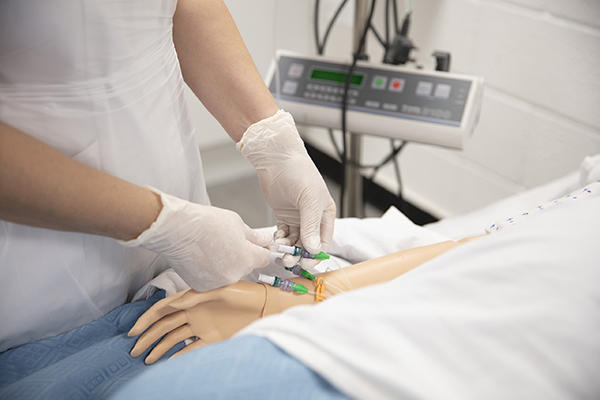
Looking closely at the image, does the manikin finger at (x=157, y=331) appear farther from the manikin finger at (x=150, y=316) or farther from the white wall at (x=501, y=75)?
the white wall at (x=501, y=75)

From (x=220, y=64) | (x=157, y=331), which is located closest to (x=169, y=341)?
(x=157, y=331)

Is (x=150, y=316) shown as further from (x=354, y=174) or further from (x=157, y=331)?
→ (x=354, y=174)

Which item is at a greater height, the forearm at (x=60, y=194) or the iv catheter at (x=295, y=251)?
the forearm at (x=60, y=194)

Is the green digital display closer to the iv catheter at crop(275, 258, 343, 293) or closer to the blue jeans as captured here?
the iv catheter at crop(275, 258, 343, 293)

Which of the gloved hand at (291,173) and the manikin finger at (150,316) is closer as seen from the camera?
the manikin finger at (150,316)

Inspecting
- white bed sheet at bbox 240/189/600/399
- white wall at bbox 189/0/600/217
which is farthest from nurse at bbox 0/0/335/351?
white wall at bbox 189/0/600/217

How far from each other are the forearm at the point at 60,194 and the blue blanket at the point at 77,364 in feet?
0.67

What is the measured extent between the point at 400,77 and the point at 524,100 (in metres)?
0.51

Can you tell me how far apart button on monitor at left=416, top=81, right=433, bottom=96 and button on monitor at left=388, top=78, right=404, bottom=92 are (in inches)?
1.9

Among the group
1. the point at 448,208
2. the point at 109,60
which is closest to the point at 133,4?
the point at 109,60

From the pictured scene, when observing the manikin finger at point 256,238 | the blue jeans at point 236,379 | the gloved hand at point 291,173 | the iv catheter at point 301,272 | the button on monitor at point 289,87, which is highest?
the button on monitor at point 289,87

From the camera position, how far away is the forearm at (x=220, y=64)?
3.16ft

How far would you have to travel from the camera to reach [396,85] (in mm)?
1450

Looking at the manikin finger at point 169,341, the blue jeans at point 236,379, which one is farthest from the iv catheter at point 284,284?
the blue jeans at point 236,379
